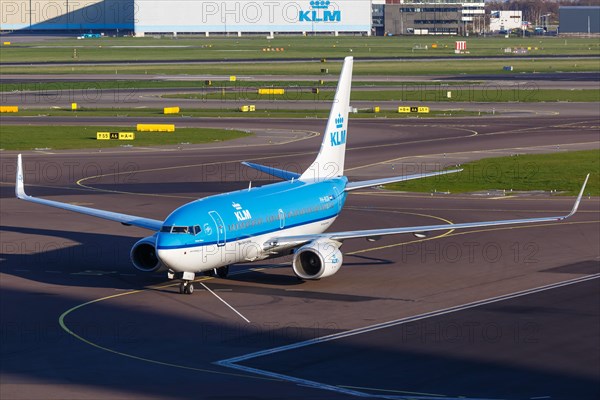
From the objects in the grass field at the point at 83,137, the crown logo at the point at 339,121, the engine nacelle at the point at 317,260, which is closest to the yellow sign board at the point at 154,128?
the grass field at the point at 83,137

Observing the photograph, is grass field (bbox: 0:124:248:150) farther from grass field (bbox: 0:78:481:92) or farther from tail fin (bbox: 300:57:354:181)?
grass field (bbox: 0:78:481:92)

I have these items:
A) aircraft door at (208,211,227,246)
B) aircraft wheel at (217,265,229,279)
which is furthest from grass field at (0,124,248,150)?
aircraft door at (208,211,227,246)

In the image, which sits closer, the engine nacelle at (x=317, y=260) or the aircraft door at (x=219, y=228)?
the aircraft door at (x=219, y=228)

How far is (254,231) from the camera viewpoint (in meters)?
47.3

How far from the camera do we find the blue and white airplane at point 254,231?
4472 centimetres

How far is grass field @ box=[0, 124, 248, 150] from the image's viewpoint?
4092 inches

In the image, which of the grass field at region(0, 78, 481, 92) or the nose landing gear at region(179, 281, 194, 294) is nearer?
the nose landing gear at region(179, 281, 194, 294)

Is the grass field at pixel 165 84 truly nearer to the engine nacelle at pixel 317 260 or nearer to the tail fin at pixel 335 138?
the tail fin at pixel 335 138

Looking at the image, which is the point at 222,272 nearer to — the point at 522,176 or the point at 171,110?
the point at 522,176

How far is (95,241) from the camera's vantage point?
195 feet

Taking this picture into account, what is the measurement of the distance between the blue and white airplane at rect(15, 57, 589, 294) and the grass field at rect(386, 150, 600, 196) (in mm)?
25460

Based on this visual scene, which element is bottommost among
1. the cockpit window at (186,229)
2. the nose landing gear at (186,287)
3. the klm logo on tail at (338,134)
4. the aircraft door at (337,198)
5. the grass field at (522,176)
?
the nose landing gear at (186,287)

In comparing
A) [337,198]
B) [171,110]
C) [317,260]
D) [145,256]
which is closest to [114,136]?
[171,110]

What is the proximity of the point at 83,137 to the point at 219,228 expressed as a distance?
6744cm
